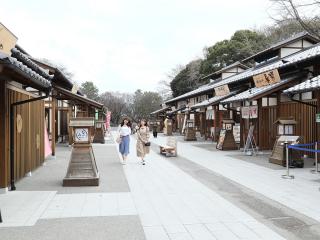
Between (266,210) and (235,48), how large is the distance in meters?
38.5

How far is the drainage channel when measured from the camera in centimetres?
582

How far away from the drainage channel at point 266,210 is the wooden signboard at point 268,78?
5405mm

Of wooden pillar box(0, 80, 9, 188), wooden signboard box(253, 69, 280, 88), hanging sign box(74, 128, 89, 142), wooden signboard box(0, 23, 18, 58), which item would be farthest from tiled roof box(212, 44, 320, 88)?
wooden signboard box(0, 23, 18, 58)

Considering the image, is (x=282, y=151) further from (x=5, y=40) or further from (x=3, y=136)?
(x=5, y=40)

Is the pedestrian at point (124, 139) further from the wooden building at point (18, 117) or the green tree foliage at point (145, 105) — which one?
the green tree foliage at point (145, 105)

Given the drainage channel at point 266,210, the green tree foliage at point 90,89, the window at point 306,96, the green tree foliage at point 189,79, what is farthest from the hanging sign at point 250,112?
the green tree foliage at point 90,89

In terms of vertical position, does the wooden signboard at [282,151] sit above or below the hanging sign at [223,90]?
below

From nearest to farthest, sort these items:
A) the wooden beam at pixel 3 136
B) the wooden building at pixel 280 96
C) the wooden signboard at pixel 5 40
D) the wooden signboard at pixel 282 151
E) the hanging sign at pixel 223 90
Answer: the wooden signboard at pixel 5 40 < the wooden beam at pixel 3 136 < the wooden signboard at pixel 282 151 < the wooden building at pixel 280 96 < the hanging sign at pixel 223 90

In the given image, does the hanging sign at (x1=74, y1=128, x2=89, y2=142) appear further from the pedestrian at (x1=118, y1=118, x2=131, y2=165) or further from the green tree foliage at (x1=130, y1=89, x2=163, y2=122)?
the green tree foliage at (x1=130, y1=89, x2=163, y2=122)

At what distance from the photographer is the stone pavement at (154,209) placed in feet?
18.6

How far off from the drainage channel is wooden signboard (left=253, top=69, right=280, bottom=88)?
17.7 ft

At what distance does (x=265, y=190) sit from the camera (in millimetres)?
9125

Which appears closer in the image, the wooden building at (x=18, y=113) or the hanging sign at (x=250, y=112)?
the wooden building at (x=18, y=113)

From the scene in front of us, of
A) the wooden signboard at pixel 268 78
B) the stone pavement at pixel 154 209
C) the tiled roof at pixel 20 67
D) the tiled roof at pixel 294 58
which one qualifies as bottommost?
the stone pavement at pixel 154 209
